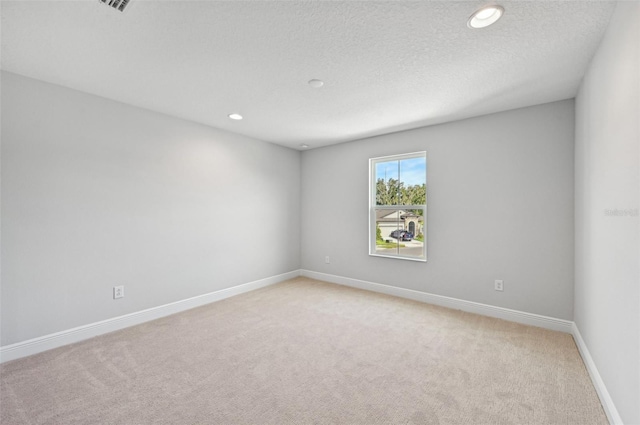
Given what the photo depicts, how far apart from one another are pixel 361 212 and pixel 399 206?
0.63 m

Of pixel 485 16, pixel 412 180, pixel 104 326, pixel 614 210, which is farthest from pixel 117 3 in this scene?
pixel 412 180

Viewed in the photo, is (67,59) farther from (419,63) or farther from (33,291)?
(419,63)

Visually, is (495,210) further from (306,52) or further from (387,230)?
(306,52)

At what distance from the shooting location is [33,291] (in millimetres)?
2447

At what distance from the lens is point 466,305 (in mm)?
3436

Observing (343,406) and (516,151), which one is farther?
(516,151)

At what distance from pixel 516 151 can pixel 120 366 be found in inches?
174

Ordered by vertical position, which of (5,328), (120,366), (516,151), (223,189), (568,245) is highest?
(516,151)

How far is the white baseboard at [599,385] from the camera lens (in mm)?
1579

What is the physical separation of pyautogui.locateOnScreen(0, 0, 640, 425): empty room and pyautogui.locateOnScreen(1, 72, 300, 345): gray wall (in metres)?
0.02

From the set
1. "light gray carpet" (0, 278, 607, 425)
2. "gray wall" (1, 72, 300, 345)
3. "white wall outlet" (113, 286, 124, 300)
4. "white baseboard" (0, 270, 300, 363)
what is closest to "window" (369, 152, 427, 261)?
"light gray carpet" (0, 278, 607, 425)

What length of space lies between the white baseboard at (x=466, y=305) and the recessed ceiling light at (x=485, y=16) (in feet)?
9.67

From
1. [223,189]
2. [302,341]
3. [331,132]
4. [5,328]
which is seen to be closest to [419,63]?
[331,132]

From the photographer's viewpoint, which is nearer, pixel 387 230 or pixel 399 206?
pixel 399 206
